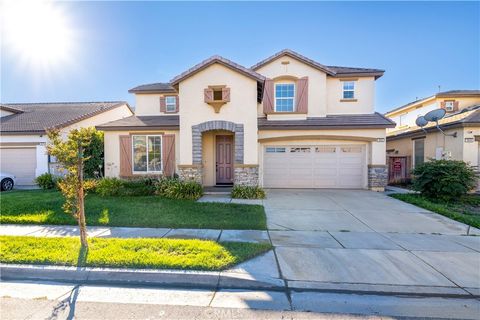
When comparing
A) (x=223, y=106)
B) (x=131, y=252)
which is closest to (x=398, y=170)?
(x=223, y=106)

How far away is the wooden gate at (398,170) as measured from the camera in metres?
14.2

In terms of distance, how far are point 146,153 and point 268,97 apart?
7.07 m

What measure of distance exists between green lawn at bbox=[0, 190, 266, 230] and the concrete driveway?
938mm

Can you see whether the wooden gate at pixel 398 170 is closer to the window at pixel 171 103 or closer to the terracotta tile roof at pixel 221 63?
the terracotta tile roof at pixel 221 63

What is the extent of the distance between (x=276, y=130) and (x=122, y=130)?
7914mm

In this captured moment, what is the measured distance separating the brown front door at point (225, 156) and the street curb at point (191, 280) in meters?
8.24

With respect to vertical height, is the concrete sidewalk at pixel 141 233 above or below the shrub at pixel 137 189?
below

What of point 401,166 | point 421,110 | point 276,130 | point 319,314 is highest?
point 421,110

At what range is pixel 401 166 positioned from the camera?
47.0 ft

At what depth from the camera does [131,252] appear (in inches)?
165

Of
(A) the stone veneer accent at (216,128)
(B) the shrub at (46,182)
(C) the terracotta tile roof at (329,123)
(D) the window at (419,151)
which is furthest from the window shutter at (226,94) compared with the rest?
(D) the window at (419,151)

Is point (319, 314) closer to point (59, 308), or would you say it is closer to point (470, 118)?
point (59, 308)

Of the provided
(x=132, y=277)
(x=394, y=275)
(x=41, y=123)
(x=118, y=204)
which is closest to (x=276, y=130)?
(x=118, y=204)

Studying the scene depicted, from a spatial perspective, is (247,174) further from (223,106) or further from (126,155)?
(126,155)
